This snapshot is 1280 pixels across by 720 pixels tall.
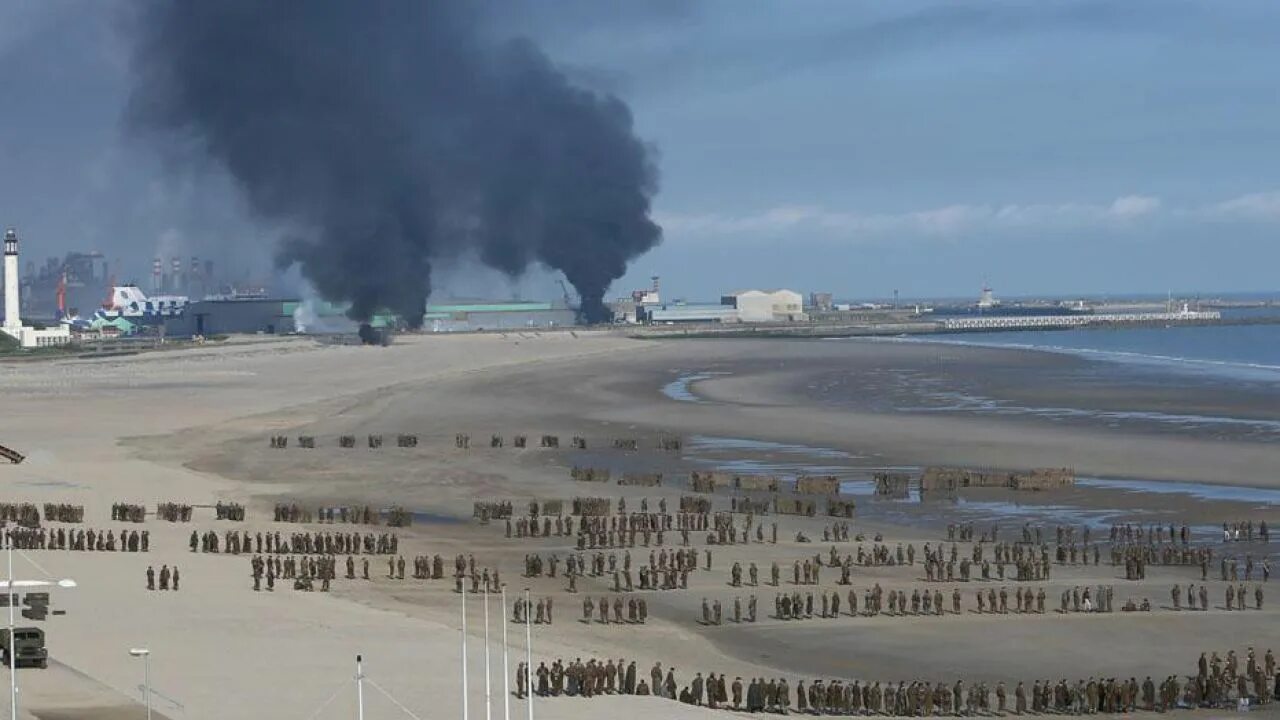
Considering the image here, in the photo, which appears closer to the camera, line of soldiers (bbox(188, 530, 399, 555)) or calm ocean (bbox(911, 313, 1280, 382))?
line of soldiers (bbox(188, 530, 399, 555))

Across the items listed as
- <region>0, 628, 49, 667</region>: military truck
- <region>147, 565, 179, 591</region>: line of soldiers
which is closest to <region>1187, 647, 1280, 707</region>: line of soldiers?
<region>0, 628, 49, 667</region>: military truck

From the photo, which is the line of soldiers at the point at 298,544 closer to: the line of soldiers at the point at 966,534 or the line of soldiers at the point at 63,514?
the line of soldiers at the point at 63,514

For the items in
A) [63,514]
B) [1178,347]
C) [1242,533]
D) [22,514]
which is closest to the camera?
[1242,533]

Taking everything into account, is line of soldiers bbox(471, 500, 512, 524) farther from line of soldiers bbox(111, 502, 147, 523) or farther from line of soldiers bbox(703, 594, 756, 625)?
line of soldiers bbox(703, 594, 756, 625)

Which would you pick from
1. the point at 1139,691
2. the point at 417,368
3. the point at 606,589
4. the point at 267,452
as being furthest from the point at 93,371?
the point at 1139,691

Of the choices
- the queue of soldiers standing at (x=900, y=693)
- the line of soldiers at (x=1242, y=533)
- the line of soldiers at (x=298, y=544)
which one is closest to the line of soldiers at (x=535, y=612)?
the queue of soldiers standing at (x=900, y=693)

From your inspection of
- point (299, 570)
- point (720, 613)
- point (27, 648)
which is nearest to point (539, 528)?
point (299, 570)

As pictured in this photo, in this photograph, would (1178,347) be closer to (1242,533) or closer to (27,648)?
(1242,533)
